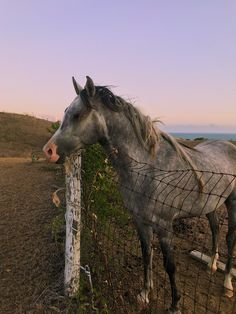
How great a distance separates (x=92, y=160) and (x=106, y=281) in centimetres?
155

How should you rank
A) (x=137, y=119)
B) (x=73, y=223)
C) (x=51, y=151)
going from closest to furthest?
(x=51, y=151) → (x=137, y=119) → (x=73, y=223)

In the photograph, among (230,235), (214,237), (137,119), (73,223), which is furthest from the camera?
(214,237)

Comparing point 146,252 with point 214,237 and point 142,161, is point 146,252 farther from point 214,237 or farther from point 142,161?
point 214,237

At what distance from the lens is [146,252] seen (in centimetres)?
395

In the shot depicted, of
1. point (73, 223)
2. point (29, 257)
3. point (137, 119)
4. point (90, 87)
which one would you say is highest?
point (90, 87)

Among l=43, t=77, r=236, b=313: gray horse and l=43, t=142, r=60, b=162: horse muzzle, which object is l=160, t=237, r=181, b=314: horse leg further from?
l=43, t=142, r=60, b=162: horse muzzle

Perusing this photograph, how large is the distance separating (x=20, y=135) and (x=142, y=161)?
2412cm

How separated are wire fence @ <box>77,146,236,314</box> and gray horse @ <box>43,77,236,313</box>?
0.5 inches

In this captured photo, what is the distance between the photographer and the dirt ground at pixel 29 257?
3.86 metres

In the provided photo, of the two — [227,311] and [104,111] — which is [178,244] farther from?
[104,111]

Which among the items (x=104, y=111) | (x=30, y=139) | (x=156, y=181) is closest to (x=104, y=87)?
(x=104, y=111)

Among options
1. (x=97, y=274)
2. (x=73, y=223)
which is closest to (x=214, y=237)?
(x=97, y=274)

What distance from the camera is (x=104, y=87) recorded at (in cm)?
344

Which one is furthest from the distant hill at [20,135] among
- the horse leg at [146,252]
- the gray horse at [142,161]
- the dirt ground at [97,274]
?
the gray horse at [142,161]
